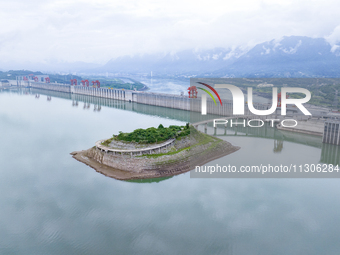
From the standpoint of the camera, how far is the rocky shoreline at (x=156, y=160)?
19078mm

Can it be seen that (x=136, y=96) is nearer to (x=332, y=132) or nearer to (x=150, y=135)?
(x=150, y=135)

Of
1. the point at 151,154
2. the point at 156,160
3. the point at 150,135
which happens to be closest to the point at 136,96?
the point at 150,135

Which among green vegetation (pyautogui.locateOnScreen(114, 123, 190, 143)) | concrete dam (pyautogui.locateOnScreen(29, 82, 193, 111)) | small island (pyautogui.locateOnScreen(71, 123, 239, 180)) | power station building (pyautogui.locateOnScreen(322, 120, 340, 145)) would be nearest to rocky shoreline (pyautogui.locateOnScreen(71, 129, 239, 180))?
small island (pyautogui.locateOnScreen(71, 123, 239, 180))

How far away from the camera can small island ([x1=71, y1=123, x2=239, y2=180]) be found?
63.2 feet

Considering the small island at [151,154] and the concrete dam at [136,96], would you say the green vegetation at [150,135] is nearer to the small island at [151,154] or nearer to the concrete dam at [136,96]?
the small island at [151,154]

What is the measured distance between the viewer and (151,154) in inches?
788

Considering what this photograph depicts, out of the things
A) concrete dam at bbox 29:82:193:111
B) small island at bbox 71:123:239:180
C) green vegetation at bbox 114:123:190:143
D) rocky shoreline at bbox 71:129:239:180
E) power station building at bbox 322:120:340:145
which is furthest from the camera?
concrete dam at bbox 29:82:193:111

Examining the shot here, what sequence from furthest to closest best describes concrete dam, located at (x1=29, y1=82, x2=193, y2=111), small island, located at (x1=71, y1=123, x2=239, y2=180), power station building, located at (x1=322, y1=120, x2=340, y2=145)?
concrete dam, located at (x1=29, y1=82, x2=193, y2=111), power station building, located at (x1=322, y1=120, x2=340, y2=145), small island, located at (x1=71, y1=123, x2=239, y2=180)

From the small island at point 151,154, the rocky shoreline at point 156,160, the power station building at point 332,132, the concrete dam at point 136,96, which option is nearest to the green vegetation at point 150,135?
the small island at point 151,154

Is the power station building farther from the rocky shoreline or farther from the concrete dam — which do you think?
the concrete dam

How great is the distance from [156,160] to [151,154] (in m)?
0.73

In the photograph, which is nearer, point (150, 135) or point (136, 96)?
point (150, 135)

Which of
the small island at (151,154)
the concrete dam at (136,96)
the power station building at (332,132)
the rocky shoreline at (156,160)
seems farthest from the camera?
the concrete dam at (136,96)

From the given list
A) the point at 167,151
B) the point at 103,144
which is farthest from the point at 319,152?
the point at 103,144
